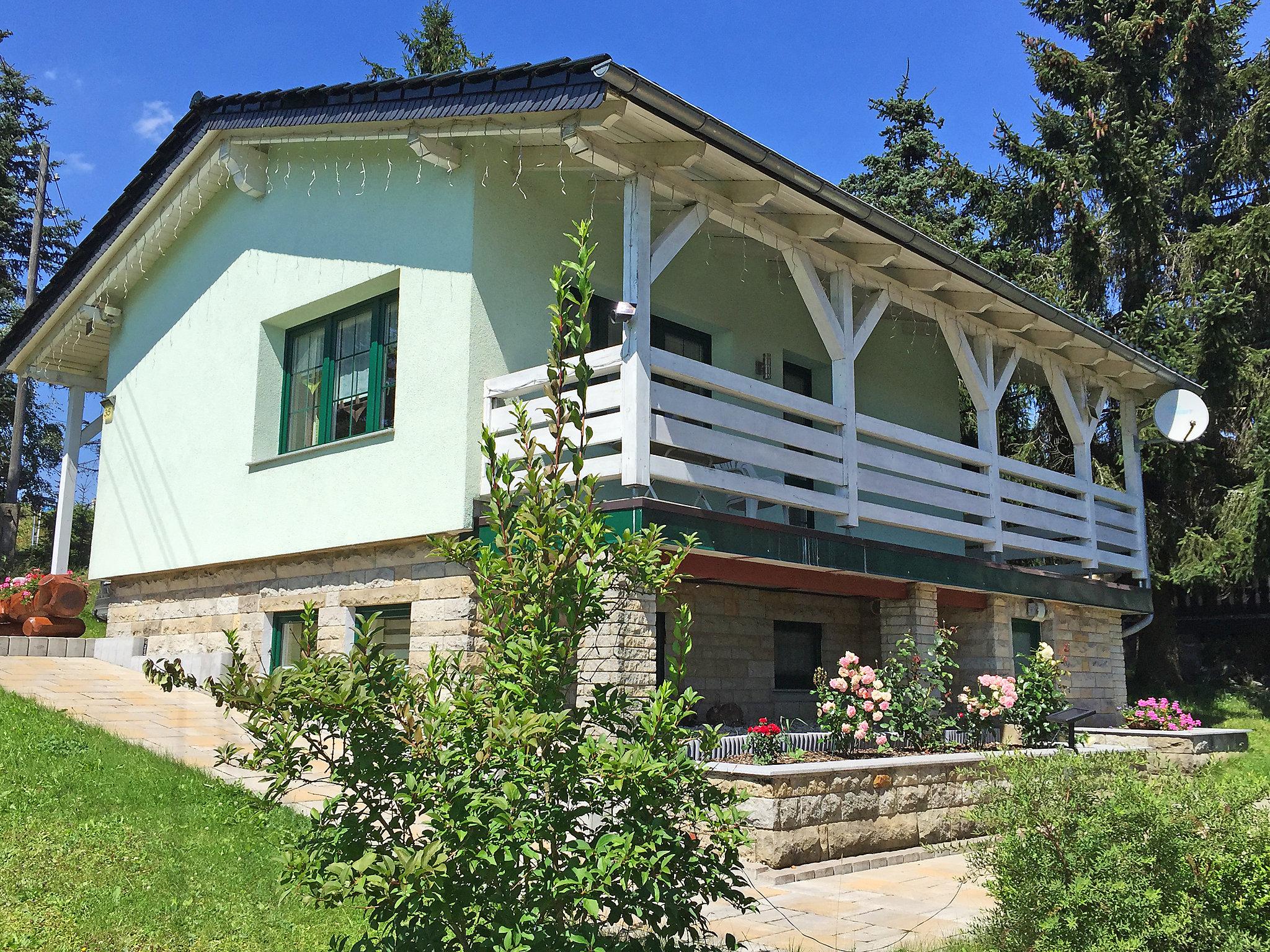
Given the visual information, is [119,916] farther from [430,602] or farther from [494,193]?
[494,193]

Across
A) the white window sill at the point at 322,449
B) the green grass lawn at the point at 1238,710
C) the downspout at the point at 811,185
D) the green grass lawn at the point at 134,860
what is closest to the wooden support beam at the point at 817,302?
the downspout at the point at 811,185

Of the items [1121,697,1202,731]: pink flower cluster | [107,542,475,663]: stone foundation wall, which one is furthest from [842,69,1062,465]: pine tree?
[107,542,475,663]: stone foundation wall

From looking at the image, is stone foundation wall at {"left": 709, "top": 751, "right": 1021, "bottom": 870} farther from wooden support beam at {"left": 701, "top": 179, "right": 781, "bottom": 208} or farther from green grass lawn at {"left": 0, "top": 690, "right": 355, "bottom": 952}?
wooden support beam at {"left": 701, "top": 179, "right": 781, "bottom": 208}

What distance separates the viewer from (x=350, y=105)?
9148 millimetres

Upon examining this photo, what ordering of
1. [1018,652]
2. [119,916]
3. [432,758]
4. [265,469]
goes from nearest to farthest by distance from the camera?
[432,758] < [119,916] < [265,469] < [1018,652]

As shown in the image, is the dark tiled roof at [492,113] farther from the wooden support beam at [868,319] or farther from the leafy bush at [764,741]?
the leafy bush at [764,741]

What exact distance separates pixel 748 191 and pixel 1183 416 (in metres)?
8.04

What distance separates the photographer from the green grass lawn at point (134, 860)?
4.59 metres

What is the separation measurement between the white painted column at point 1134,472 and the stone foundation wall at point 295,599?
959cm

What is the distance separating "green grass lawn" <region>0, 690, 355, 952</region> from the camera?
4586 mm

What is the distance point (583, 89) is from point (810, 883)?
5.47m

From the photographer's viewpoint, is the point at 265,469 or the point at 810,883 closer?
the point at 810,883

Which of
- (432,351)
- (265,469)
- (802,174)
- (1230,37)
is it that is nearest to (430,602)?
(432,351)

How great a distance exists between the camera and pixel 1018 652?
12812mm
